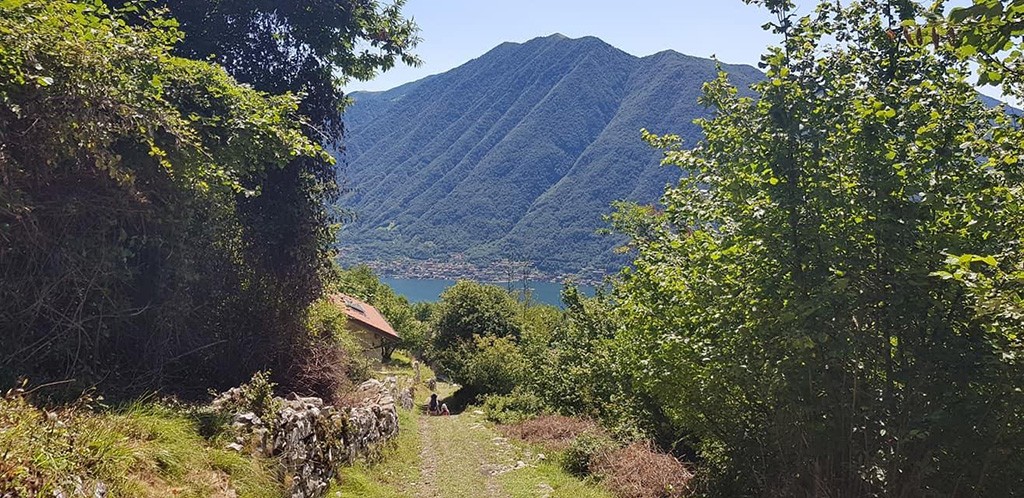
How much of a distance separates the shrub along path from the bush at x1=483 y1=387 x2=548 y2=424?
4.04m

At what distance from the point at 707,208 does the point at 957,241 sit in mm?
2637

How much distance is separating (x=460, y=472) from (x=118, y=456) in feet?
32.2

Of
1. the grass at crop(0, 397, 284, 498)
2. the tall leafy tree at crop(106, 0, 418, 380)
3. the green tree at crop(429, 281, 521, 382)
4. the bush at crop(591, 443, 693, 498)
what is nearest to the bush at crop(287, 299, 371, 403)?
the tall leafy tree at crop(106, 0, 418, 380)

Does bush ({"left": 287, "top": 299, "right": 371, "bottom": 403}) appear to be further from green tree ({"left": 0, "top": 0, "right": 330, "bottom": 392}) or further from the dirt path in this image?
the dirt path

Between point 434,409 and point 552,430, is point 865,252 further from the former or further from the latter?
point 434,409

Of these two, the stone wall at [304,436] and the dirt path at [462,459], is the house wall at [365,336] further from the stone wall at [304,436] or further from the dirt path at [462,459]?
the stone wall at [304,436]

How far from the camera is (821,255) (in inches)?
225

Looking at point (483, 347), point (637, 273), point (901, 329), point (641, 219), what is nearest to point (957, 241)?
point (901, 329)

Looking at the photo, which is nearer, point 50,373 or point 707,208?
point 50,373

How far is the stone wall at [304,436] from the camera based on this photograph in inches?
278

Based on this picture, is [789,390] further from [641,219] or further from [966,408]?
[641,219]

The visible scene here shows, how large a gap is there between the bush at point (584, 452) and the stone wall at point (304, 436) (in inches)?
210

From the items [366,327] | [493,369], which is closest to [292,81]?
[493,369]

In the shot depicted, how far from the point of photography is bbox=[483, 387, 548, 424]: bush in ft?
79.3
